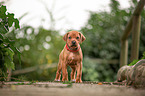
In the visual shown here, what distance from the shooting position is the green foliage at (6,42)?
8.83 feet

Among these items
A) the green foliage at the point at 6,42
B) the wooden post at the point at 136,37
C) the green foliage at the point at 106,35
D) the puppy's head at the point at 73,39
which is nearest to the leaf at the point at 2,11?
the green foliage at the point at 6,42

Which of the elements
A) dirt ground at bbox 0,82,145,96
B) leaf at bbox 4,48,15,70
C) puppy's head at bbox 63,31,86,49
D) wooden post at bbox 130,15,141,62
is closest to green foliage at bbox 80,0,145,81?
wooden post at bbox 130,15,141,62

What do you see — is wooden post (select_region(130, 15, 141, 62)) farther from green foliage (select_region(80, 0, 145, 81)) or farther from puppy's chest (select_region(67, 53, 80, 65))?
green foliage (select_region(80, 0, 145, 81))

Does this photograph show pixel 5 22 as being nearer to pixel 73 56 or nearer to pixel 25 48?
pixel 73 56

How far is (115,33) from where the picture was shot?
28.2 feet

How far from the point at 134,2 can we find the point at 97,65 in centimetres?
347

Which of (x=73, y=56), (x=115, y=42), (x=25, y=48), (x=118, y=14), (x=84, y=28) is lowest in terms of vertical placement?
(x=73, y=56)

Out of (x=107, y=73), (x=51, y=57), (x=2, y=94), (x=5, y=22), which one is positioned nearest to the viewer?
(x=2, y=94)

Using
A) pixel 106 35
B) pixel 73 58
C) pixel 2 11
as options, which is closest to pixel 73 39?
pixel 73 58

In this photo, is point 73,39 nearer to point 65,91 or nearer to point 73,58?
point 73,58

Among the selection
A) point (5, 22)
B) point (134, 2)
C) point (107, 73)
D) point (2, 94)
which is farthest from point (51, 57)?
point (2, 94)

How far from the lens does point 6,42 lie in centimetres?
267

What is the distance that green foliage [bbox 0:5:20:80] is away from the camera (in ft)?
8.83

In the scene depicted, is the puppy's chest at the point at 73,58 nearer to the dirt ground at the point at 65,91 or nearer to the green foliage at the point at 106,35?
the dirt ground at the point at 65,91
